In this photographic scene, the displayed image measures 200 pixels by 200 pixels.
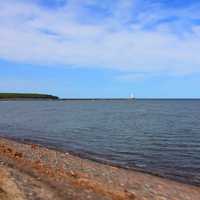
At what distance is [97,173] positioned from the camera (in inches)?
633

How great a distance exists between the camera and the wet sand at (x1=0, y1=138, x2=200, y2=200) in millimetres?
11125

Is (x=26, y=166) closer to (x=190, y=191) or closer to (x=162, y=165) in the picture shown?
(x=190, y=191)

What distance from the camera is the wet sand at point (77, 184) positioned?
1112cm

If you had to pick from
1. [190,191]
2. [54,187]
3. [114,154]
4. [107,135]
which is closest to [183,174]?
[190,191]

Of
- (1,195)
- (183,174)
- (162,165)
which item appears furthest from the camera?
(162,165)

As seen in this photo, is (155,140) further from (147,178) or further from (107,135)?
(147,178)

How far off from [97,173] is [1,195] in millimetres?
6421

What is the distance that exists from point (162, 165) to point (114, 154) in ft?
15.0

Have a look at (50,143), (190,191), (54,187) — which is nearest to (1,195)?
(54,187)

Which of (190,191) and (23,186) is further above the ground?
(23,186)

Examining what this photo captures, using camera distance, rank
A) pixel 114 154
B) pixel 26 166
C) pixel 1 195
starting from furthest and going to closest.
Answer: pixel 114 154 → pixel 26 166 → pixel 1 195

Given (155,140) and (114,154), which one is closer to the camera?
(114,154)

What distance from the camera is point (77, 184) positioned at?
1323 centimetres

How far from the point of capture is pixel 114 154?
965 inches
